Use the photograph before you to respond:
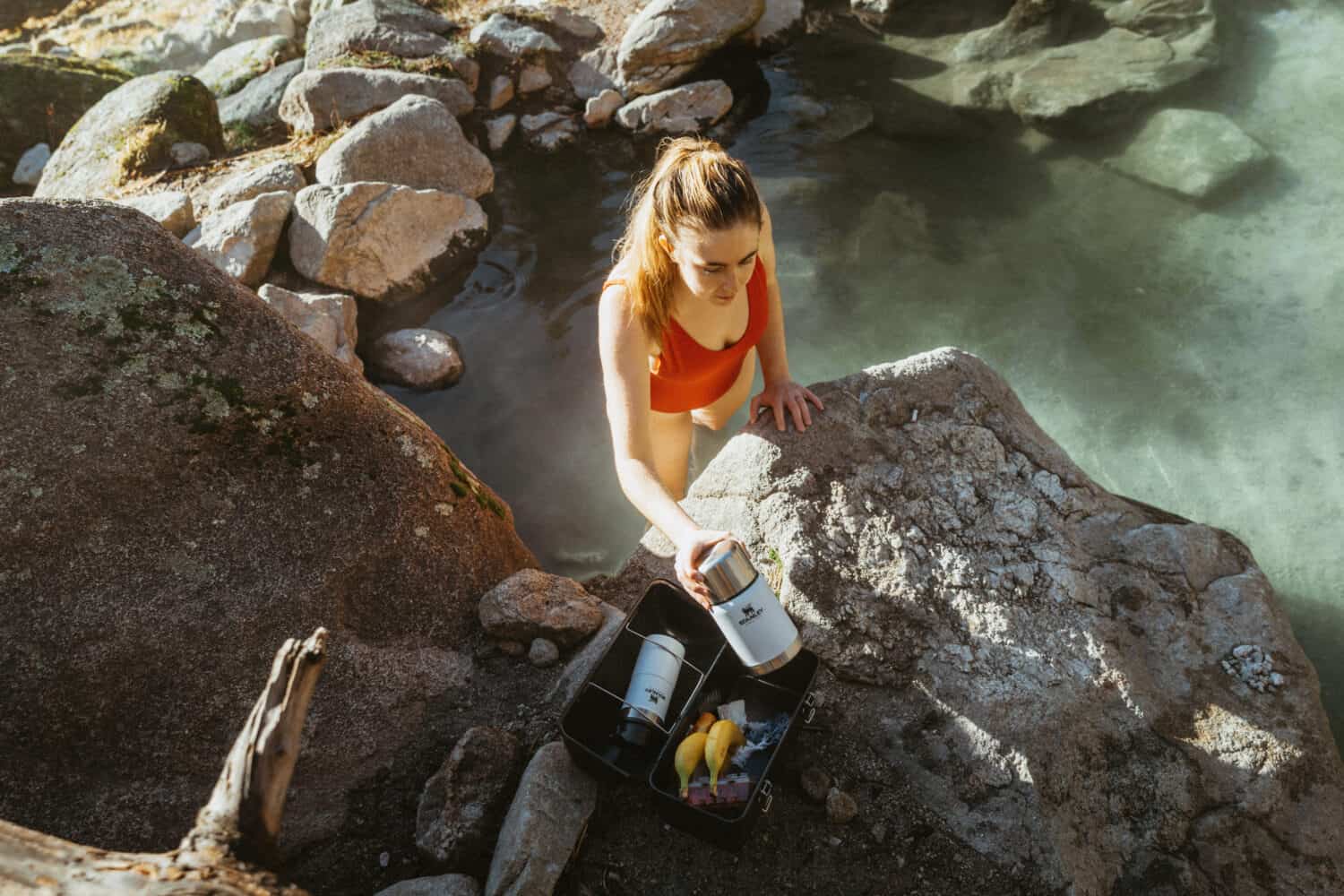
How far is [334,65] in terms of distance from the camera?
757 cm

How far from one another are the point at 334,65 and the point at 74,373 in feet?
20.1

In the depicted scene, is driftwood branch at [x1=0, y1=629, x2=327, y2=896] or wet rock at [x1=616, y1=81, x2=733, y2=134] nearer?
driftwood branch at [x1=0, y1=629, x2=327, y2=896]

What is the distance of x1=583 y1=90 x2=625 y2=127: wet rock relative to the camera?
7672mm

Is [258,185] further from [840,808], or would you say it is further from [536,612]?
[840,808]

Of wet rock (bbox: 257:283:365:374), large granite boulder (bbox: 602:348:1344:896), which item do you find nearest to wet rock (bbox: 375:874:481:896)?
large granite boulder (bbox: 602:348:1344:896)

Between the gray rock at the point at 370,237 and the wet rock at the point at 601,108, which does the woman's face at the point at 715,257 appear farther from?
the wet rock at the point at 601,108

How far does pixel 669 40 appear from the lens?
765cm

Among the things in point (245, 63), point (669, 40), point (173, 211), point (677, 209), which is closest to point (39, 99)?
point (245, 63)

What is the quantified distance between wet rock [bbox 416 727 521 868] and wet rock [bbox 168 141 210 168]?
6600 mm

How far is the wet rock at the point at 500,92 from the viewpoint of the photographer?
25.7 ft

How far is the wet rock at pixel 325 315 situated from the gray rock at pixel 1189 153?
19.8 ft

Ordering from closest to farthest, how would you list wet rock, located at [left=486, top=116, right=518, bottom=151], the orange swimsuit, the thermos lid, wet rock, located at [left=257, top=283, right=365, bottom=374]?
the thermos lid
the orange swimsuit
wet rock, located at [left=257, top=283, right=365, bottom=374]
wet rock, located at [left=486, top=116, right=518, bottom=151]

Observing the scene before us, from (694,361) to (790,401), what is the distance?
49 centimetres

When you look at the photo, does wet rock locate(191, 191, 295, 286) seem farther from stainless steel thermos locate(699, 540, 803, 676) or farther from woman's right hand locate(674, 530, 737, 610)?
stainless steel thermos locate(699, 540, 803, 676)
